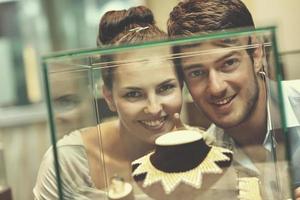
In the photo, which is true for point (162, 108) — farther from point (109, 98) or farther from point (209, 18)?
point (209, 18)

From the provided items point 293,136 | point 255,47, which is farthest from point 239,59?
point 293,136

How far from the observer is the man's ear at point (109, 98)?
467mm

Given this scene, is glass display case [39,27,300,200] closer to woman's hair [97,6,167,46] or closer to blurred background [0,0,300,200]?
woman's hair [97,6,167,46]

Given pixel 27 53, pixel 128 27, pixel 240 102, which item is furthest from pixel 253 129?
pixel 27 53

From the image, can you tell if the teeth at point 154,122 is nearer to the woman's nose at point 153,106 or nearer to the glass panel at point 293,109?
the woman's nose at point 153,106

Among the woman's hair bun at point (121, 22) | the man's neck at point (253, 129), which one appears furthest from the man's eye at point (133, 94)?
the woman's hair bun at point (121, 22)

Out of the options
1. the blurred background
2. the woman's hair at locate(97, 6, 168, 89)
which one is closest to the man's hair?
the woman's hair at locate(97, 6, 168, 89)

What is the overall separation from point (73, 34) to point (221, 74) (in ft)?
4.02

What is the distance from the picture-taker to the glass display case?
0.44 m

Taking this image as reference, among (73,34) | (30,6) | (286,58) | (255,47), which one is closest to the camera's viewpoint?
(255,47)

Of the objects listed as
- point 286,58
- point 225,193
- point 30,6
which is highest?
point 30,6

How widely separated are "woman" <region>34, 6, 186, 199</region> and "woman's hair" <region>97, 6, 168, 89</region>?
0.50ft

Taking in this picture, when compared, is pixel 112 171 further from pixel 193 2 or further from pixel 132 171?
pixel 193 2

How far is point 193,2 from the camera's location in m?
0.65
